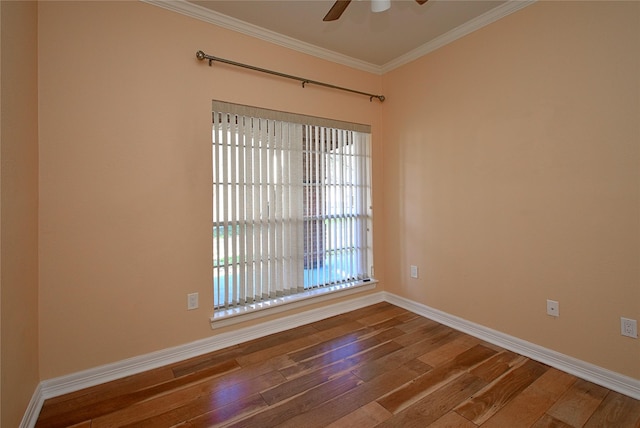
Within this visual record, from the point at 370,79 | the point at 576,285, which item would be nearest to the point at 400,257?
the point at 576,285

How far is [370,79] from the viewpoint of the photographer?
3324mm

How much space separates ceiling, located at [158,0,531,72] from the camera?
7.36 ft

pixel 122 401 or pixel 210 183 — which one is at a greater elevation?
pixel 210 183

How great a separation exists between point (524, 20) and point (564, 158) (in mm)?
1081

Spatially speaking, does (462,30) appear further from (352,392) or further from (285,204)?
(352,392)

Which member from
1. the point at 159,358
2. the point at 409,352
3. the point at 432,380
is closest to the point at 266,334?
the point at 159,358

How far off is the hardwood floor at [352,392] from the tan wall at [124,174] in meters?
0.34

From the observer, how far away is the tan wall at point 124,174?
72.8 inches

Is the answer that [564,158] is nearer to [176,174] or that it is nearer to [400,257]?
[400,257]

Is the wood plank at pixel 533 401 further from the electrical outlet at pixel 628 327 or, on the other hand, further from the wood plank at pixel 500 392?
the electrical outlet at pixel 628 327

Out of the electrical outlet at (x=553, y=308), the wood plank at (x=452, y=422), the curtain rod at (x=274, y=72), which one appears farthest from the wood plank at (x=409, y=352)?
the curtain rod at (x=274, y=72)

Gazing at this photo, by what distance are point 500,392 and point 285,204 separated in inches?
82.7

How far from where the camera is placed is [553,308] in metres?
2.11

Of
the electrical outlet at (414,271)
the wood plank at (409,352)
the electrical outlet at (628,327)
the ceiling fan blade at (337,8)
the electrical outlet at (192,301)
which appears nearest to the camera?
the ceiling fan blade at (337,8)
